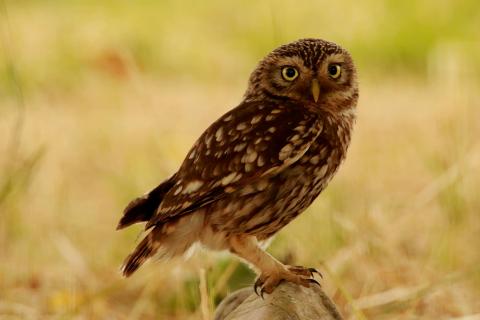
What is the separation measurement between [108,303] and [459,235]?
1.43 metres

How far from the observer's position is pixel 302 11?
8.97 meters

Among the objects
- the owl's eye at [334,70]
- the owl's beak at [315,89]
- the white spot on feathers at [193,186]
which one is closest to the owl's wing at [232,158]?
the white spot on feathers at [193,186]

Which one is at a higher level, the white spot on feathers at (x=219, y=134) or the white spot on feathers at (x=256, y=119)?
the white spot on feathers at (x=256, y=119)

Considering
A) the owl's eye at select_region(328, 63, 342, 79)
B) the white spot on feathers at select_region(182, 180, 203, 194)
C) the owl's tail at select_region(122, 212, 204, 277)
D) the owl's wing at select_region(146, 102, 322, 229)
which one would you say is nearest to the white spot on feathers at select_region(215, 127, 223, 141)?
the owl's wing at select_region(146, 102, 322, 229)

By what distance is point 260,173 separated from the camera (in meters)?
2.95

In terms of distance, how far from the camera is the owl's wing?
2.95 metres

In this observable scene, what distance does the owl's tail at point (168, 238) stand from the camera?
303 centimetres

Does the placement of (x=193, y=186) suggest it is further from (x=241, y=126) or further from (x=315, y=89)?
(x=315, y=89)

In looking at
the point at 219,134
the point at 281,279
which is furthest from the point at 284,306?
the point at 219,134

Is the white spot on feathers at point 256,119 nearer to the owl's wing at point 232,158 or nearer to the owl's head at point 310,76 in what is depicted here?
the owl's wing at point 232,158

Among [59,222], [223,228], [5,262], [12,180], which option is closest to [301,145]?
[223,228]

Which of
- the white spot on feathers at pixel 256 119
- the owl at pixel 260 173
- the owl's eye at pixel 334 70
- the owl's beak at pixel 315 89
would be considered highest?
the owl's eye at pixel 334 70

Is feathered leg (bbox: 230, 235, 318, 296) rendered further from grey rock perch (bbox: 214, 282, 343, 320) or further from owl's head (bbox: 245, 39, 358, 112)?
owl's head (bbox: 245, 39, 358, 112)

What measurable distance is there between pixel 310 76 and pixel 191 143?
283cm
